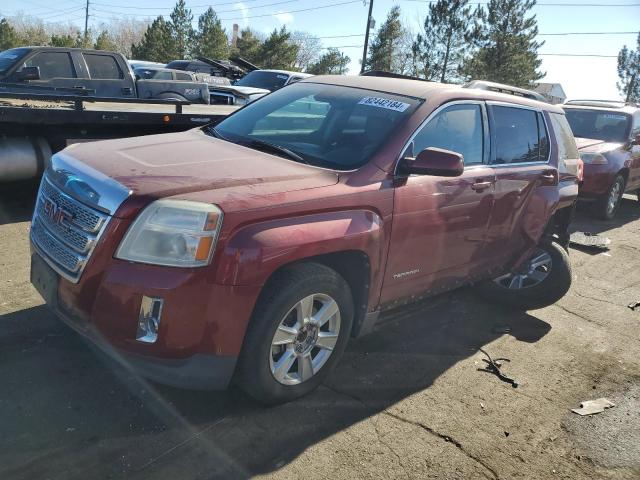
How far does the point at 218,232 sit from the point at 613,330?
4.00 m

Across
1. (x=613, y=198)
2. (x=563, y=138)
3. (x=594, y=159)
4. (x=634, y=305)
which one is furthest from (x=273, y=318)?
(x=613, y=198)

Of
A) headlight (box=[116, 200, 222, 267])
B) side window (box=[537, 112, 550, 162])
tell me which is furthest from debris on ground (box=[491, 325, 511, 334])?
headlight (box=[116, 200, 222, 267])

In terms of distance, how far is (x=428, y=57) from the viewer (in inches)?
1620

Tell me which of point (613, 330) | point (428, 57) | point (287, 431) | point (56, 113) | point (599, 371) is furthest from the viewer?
point (428, 57)

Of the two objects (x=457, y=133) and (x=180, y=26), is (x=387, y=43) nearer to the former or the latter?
(x=180, y=26)

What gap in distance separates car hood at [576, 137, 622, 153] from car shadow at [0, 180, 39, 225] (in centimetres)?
826

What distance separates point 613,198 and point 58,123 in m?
8.69

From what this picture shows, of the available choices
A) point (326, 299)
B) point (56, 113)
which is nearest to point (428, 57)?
point (56, 113)

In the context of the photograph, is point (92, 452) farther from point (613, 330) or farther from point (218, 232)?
point (613, 330)

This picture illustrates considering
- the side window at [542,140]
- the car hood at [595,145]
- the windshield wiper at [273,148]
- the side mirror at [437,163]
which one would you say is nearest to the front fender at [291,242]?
the side mirror at [437,163]

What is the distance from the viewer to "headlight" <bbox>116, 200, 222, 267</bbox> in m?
2.65

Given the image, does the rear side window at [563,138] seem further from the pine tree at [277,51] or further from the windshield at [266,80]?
the pine tree at [277,51]

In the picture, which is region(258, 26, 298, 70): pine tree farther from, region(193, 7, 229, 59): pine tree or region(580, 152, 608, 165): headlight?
region(580, 152, 608, 165): headlight

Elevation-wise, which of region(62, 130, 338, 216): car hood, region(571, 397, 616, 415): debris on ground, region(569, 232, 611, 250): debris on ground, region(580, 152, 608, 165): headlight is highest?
region(62, 130, 338, 216): car hood
